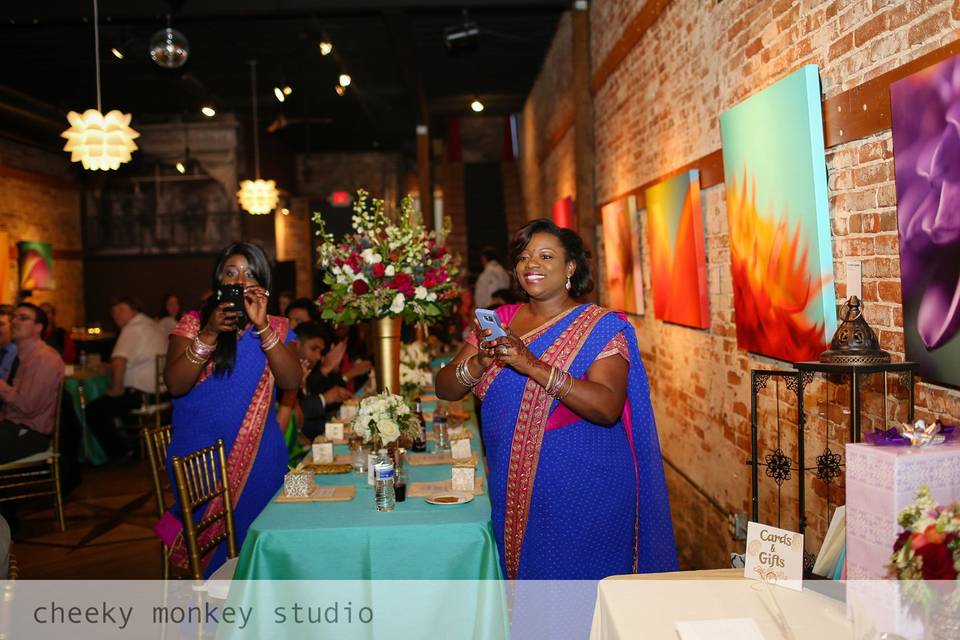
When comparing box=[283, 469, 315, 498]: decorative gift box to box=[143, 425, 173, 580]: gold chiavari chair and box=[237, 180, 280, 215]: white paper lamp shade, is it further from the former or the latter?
box=[237, 180, 280, 215]: white paper lamp shade

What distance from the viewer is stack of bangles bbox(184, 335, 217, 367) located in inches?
145

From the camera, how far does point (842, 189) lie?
312 cm

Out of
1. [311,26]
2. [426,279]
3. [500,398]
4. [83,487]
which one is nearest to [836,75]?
[500,398]

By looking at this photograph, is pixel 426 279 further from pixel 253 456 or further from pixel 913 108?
pixel 913 108

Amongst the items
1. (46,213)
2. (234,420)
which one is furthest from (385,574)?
(46,213)

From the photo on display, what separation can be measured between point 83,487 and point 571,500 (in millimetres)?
6122

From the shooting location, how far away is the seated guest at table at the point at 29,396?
6211mm

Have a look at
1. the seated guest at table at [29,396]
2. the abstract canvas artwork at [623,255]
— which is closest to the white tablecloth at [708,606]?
the abstract canvas artwork at [623,255]

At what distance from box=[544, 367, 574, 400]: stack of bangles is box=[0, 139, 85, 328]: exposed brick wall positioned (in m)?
12.1

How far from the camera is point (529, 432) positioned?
9.98ft

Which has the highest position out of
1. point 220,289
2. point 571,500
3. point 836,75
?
point 836,75

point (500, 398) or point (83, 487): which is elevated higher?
point (500, 398)

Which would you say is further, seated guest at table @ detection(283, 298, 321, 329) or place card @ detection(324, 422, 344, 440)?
seated guest at table @ detection(283, 298, 321, 329)

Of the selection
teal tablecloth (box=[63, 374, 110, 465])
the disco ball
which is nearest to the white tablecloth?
the disco ball
